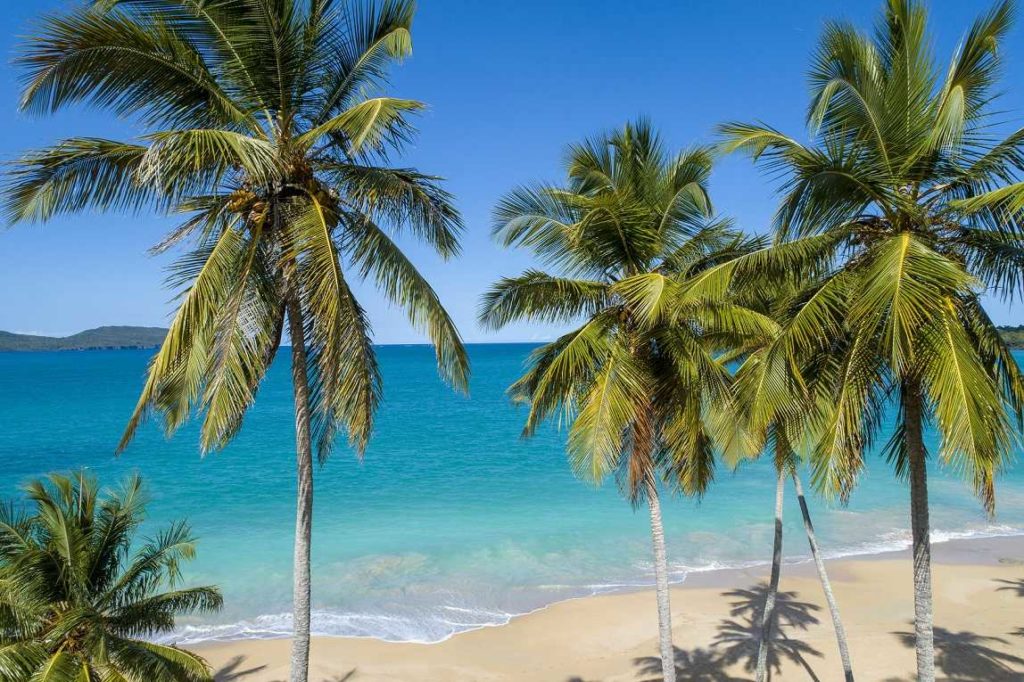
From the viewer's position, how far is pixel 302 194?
232 inches

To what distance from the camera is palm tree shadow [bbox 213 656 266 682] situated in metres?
11.8

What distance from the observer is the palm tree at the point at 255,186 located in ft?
17.4

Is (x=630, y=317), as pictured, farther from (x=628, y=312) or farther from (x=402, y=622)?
(x=402, y=622)

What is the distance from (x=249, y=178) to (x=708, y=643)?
1260cm

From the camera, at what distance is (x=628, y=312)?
750 cm

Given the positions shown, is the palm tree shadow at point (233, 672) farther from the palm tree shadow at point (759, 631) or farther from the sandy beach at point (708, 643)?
the palm tree shadow at point (759, 631)

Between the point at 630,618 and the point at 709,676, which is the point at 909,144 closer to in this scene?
the point at 709,676

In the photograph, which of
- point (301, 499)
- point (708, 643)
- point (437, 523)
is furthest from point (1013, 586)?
point (301, 499)

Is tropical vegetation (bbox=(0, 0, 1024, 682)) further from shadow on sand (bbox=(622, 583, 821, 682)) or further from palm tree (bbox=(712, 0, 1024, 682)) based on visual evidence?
shadow on sand (bbox=(622, 583, 821, 682))

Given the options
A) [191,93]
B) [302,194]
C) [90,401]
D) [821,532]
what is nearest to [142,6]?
[191,93]

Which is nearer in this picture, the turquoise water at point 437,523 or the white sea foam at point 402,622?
the white sea foam at point 402,622

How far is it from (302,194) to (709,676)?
36.1 ft

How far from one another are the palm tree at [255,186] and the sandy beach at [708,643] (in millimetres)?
7430

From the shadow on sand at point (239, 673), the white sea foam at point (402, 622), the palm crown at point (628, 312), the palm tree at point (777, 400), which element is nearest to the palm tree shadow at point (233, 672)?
the shadow on sand at point (239, 673)
